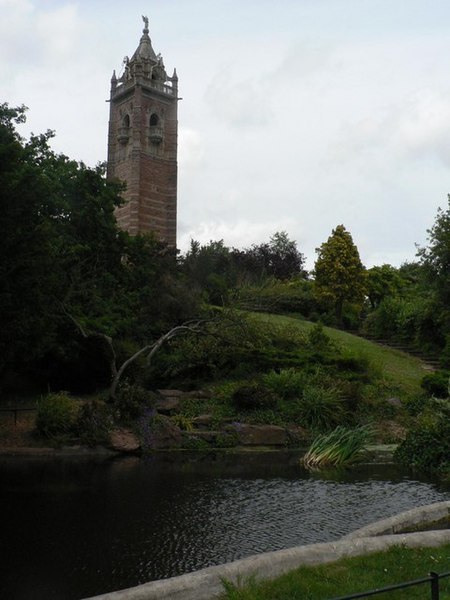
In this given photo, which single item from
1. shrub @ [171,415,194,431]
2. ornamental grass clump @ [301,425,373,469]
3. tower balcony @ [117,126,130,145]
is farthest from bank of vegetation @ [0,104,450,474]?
tower balcony @ [117,126,130,145]

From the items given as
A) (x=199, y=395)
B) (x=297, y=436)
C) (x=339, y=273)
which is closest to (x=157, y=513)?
(x=297, y=436)

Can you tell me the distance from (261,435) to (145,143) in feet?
147

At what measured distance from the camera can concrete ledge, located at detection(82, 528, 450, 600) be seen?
506cm

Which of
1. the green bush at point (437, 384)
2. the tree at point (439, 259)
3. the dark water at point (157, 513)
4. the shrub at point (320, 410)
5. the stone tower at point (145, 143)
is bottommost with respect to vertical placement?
the dark water at point (157, 513)

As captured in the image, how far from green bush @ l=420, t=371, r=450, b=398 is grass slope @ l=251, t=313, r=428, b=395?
0.55 meters

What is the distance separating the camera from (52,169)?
23.2 meters

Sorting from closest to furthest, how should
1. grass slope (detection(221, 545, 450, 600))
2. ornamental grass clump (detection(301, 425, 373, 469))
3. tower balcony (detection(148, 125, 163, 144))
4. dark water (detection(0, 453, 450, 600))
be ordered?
1. grass slope (detection(221, 545, 450, 600))
2. dark water (detection(0, 453, 450, 600))
3. ornamental grass clump (detection(301, 425, 373, 469))
4. tower balcony (detection(148, 125, 163, 144))

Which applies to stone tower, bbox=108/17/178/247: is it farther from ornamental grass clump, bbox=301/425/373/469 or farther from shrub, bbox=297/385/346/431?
ornamental grass clump, bbox=301/425/373/469

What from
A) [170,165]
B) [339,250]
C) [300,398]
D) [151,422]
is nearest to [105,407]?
[151,422]

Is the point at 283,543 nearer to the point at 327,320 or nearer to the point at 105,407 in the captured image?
the point at 105,407

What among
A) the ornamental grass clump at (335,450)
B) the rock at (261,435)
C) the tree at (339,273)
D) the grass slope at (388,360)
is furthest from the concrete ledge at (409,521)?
the tree at (339,273)

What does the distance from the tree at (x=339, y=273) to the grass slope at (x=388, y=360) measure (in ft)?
21.4

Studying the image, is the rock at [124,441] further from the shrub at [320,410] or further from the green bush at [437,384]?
the green bush at [437,384]

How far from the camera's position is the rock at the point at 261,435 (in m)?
17.7
